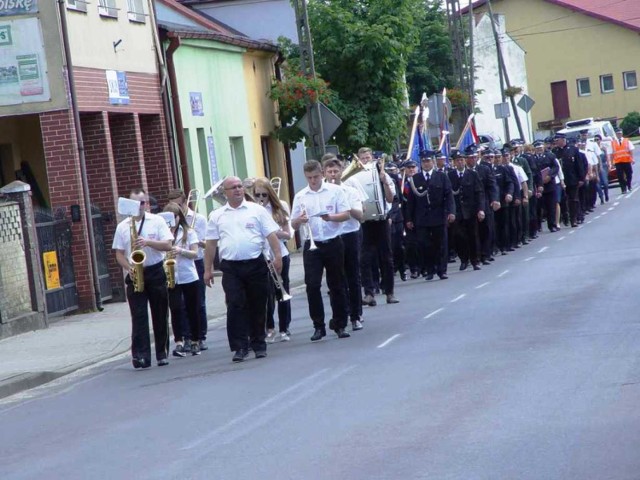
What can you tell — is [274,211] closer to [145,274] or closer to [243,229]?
Result: [243,229]

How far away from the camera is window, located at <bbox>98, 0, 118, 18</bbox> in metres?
24.8

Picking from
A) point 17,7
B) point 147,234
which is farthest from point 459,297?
point 17,7

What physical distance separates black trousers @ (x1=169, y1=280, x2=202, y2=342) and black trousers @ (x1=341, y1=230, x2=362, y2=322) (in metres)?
1.65

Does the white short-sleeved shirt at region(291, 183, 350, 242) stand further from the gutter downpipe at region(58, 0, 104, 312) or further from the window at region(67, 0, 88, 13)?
the window at region(67, 0, 88, 13)

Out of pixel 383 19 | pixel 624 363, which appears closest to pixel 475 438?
pixel 624 363

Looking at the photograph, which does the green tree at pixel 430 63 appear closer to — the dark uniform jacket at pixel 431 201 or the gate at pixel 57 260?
the dark uniform jacket at pixel 431 201

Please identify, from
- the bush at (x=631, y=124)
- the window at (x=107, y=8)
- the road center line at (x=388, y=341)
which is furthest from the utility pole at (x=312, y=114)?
the bush at (x=631, y=124)

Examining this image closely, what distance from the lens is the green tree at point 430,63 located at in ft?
235

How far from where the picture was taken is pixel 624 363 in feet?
35.9

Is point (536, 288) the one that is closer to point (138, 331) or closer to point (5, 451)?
point (138, 331)

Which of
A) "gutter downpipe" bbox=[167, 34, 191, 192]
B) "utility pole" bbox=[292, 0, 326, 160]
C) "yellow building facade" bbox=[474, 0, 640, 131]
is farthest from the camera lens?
"yellow building facade" bbox=[474, 0, 640, 131]

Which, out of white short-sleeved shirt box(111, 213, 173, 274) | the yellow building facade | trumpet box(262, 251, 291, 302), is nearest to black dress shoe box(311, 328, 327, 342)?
trumpet box(262, 251, 291, 302)

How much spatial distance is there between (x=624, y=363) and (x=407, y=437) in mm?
2853

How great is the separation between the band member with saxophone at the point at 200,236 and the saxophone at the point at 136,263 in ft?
4.16
